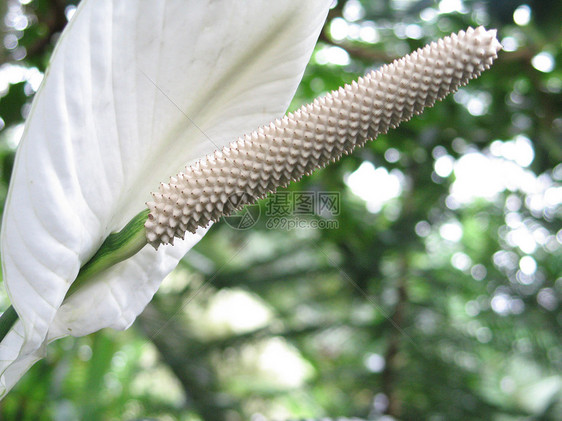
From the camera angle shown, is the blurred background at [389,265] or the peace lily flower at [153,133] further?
the blurred background at [389,265]

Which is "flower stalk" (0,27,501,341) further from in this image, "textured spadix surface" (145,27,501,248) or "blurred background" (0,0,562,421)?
"blurred background" (0,0,562,421)

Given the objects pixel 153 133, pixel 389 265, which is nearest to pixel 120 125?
pixel 153 133

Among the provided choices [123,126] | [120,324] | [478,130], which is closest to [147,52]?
[123,126]

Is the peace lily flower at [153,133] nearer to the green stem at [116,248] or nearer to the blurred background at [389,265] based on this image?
the green stem at [116,248]

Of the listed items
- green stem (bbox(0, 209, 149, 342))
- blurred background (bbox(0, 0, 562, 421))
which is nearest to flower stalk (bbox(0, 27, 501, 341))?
green stem (bbox(0, 209, 149, 342))

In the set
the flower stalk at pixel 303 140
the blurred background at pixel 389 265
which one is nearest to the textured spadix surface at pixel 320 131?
the flower stalk at pixel 303 140

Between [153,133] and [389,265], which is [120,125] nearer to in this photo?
[153,133]
